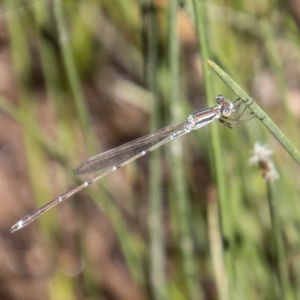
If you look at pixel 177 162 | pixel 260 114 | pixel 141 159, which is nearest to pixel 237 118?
pixel 177 162

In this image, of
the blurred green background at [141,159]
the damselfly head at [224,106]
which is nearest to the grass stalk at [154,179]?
the blurred green background at [141,159]

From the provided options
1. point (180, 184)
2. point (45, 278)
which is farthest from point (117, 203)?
point (180, 184)

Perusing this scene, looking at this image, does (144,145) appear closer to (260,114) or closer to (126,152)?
(126,152)

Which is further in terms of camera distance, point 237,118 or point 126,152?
point 126,152

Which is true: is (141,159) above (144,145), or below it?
above

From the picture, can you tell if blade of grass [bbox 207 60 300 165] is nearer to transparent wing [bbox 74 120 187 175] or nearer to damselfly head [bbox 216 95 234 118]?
damselfly head [bbox 216 95 234 118]

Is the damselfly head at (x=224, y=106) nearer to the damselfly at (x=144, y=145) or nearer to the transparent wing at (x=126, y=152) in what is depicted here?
the damselfly at (x=144, y=145)
